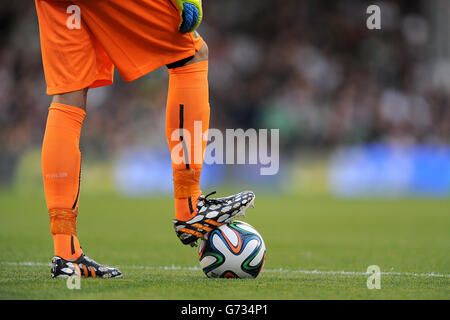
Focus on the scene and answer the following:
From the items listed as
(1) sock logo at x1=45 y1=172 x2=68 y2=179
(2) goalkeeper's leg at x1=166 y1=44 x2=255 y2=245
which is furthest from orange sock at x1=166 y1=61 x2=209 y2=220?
(1) sock logo at x1=45 y1=172 x2=68 y2=179

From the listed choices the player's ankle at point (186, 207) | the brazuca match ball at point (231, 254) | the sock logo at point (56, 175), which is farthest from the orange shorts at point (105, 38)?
the brazuca match ball at point (231, 254)

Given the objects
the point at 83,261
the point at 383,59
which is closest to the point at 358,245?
the point at 83,261

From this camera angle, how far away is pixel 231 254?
3482 millimetres

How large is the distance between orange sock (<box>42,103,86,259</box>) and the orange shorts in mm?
150

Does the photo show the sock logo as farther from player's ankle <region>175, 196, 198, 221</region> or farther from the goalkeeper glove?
the goalkeeper glove

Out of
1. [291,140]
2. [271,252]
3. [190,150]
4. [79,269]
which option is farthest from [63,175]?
[291,140]

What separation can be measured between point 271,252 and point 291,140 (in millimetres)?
10325

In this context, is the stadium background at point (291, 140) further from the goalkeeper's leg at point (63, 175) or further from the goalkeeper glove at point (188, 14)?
the goalkeeper glove at point (188, 14)

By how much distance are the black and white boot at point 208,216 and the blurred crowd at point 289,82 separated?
11.3 metres

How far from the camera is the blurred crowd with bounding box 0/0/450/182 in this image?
51.8 feet

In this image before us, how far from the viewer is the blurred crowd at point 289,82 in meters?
15.8

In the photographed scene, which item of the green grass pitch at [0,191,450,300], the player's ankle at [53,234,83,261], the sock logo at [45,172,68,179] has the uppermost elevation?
the sock logo at [45,172,68,179]
